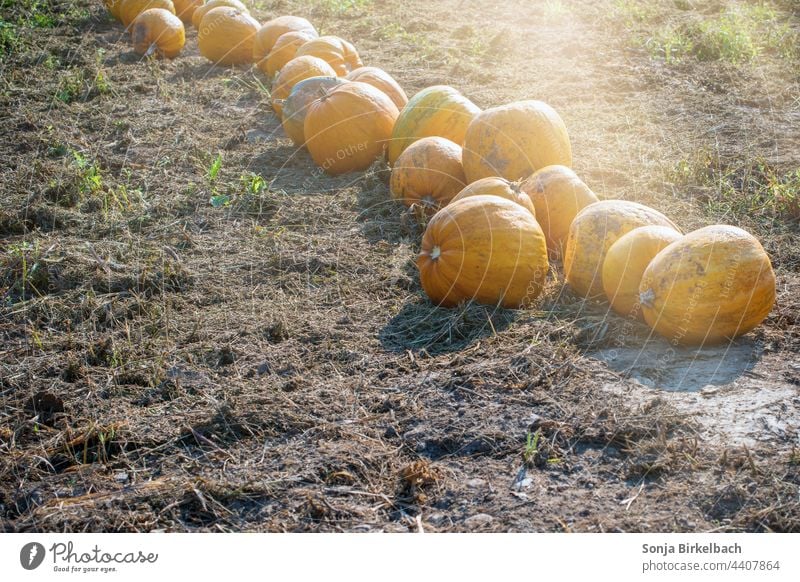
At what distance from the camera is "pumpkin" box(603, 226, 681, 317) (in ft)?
14.1

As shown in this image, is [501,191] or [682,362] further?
[501,191]

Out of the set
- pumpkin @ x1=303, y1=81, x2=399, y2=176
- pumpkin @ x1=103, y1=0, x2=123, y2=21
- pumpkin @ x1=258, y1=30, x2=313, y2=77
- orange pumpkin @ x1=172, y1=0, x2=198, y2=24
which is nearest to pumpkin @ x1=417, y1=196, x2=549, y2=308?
pumpkin @ x1=303, y1=81, x2=399, y2=176

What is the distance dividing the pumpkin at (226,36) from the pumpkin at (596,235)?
213 inches

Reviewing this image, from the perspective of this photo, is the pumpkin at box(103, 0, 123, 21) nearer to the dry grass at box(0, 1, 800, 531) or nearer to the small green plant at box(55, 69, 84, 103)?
the small green plant at box(55, 69, 84, 103)

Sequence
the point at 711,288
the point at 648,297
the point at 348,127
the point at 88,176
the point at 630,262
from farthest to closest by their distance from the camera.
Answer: the point at 348,127, the point at 88,176, the point at 630,262, the point at 648,297, the point at 711,288

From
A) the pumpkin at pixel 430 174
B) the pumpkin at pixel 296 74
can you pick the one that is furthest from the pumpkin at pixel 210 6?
the pumpkin at pixel 430 174

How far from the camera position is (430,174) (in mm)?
5559

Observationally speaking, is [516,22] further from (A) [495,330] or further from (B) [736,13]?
(A) [495,330]

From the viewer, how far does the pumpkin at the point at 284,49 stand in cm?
833

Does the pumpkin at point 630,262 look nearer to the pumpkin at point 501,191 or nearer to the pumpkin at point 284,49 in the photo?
Answer: the pumpkin at point 501,191

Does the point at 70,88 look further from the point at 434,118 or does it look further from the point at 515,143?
the point at 515,143

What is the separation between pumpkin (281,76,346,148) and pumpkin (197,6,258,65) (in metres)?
2.35

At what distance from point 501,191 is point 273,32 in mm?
4587

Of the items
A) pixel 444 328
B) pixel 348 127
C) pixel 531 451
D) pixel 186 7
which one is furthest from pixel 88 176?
pixel 186 7
